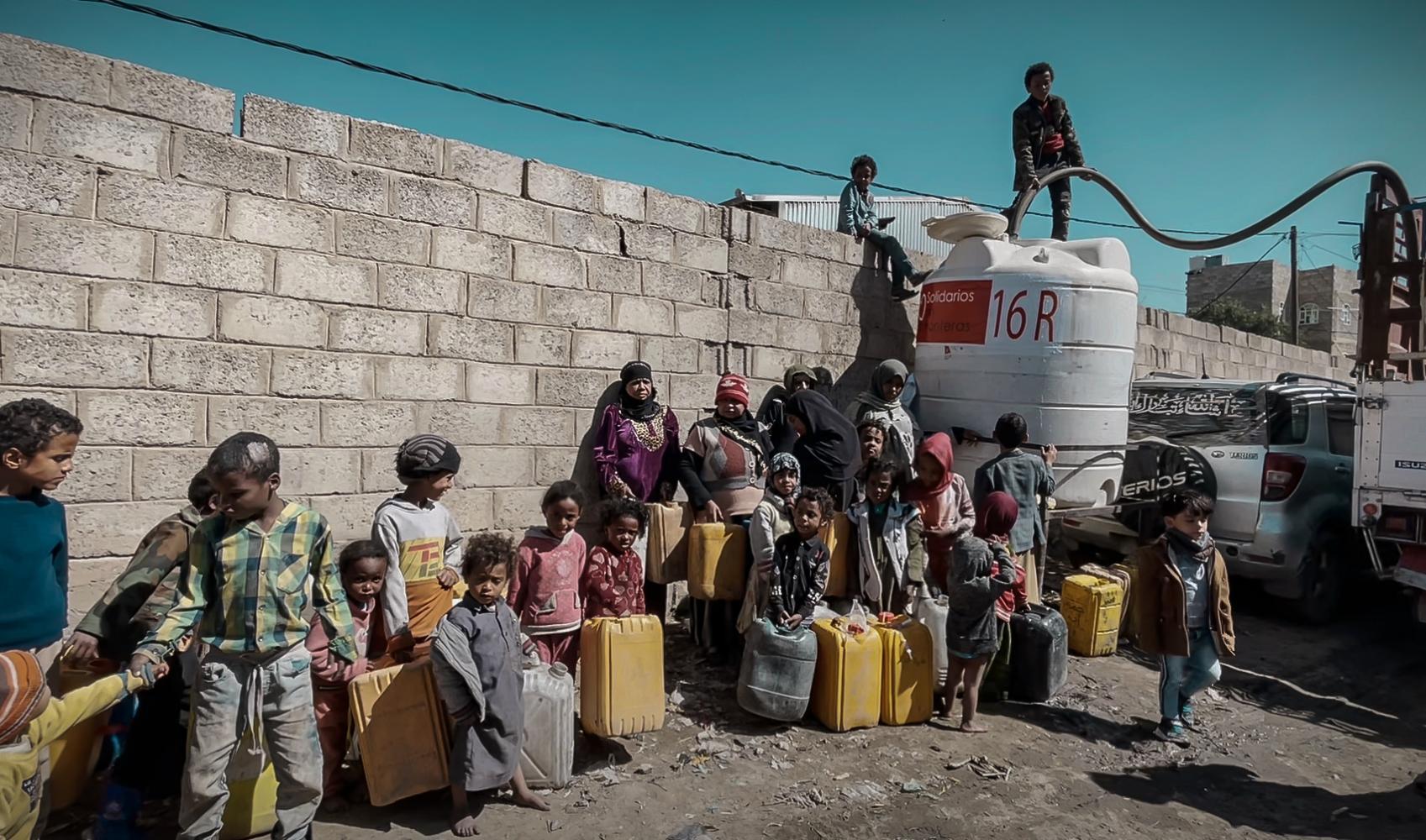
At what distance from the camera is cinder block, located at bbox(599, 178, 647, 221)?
538cm

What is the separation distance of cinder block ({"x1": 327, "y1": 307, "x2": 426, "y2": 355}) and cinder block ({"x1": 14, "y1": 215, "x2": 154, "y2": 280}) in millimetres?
809

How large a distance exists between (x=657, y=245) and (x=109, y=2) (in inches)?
125

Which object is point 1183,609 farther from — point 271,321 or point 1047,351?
point 271,321

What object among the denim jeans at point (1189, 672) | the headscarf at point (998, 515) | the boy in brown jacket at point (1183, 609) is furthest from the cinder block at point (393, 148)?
the denim jeans at point (1189, 672)

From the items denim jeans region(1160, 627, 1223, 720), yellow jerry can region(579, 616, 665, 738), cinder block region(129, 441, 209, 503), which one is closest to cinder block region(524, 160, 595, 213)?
cinder block region(129, 441, 209, 503)

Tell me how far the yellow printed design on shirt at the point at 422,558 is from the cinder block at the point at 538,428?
1207mm

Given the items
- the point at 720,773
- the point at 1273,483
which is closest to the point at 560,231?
the point at 720,773

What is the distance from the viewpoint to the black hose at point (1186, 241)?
19.9 ft

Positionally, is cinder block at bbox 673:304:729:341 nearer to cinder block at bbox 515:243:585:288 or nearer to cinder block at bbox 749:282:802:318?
cinder block at bbox 749:282:802:318

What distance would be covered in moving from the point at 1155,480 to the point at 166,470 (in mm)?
6537

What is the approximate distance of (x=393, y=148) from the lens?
449cm

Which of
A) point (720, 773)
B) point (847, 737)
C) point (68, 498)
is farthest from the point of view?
point (847, 737)

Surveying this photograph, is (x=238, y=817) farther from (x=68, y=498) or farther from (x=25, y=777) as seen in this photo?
(x=68, y=498)

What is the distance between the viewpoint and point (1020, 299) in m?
5.81
